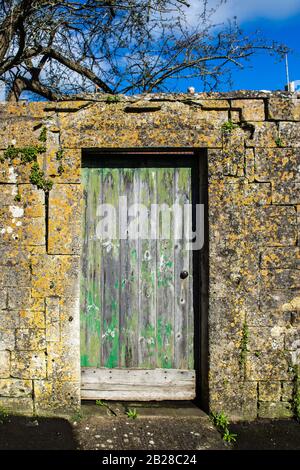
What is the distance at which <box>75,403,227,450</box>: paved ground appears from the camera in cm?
291

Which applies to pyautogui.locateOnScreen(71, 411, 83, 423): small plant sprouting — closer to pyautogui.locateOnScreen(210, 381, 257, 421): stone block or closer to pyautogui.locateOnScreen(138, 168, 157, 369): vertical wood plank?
pyautogui.locateOnScreen(138, 168, 157, 369): vertical wood plank

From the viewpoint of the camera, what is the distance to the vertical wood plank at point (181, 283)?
354 centimetres

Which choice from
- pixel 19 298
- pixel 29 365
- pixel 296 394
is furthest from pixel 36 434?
pixel 296 394

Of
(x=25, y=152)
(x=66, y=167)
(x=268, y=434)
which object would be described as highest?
(x=25, y=152)

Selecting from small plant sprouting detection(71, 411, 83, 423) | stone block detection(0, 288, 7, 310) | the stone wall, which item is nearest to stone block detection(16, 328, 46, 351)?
the stone wall

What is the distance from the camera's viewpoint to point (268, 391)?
326 cm

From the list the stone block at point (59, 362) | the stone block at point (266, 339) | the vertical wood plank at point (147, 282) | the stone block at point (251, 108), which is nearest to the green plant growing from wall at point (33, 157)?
the vertical wood plank at point (147, 282)

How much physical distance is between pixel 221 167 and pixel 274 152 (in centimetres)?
47

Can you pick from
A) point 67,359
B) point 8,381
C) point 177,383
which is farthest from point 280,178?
point 8,381

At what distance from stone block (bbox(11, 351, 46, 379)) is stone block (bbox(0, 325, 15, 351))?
3.4 inches

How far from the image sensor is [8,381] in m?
3.29

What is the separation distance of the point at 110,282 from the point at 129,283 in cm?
17

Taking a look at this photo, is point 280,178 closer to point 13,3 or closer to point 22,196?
point 22,196

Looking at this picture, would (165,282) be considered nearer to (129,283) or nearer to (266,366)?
(129,283)
